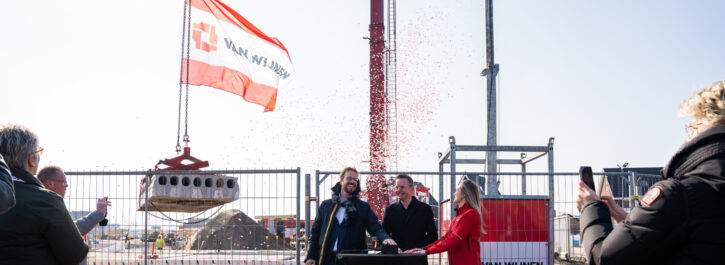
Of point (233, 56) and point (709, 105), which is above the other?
point (233, 56)

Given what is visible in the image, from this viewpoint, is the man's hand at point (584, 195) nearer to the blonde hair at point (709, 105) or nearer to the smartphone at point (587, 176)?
the smartphone at point (587, 176)

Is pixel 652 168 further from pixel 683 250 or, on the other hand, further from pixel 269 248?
pixel 683 250

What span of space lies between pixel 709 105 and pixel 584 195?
56 centimetres

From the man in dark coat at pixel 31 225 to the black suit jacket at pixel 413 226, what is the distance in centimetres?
429

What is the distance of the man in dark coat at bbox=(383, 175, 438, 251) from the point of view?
716 centimetres

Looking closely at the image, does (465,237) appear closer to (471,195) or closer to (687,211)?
(471,195)

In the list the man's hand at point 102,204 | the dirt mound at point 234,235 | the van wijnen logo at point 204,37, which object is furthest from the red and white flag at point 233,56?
the man's hand at point 102,204

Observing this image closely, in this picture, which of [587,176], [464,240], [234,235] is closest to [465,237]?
[464,240]

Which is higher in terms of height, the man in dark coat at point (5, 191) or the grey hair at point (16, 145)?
the grey hair at point (16, 145)

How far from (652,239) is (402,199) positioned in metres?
5.31

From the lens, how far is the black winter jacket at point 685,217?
6.53 feet

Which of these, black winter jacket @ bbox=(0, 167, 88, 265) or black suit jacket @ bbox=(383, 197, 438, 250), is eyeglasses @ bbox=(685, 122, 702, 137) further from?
black suit jacket @ bbox=(383, 197, 438, 250)

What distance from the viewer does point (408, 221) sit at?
720cm

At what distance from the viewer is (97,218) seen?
4.92m
